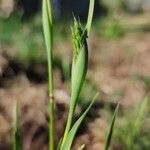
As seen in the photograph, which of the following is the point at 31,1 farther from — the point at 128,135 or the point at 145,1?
the point at 128,135

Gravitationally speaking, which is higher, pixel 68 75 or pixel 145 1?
pixel 68 75

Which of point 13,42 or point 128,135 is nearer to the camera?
point 128,135

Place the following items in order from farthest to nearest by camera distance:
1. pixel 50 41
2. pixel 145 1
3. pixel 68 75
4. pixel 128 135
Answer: pixel 145 1, pixel 68 75, pixel 128 135, pixel 50 41

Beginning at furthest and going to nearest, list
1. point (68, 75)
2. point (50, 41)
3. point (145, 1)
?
point (145, 1)
point (68, 75)
point (50, 41)

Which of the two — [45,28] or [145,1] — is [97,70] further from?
[45,28]

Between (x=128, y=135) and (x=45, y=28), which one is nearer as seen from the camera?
(x=45, y=28)

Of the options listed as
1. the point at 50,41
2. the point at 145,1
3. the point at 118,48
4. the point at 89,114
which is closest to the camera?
the point at 50,41

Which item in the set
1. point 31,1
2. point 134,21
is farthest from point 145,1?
point 31,1

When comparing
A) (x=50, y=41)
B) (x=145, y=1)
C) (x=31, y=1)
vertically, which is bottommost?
(x=145, y=1)

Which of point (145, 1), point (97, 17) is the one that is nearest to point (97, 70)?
point (97, 17)
